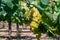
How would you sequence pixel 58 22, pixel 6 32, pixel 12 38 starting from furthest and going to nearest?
pixel 6 32, pixel 12 38, pixel 58 22

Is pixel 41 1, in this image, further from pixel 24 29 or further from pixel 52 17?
pixel 24 29

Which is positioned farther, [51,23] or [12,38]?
[12,38]

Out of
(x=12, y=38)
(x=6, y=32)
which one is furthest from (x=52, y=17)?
(x=6, y=32)

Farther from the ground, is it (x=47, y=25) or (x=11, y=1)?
(x=11, y=1)

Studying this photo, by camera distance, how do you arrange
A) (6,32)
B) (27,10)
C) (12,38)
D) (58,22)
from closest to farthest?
(58,22) < (27,10) < (12,38) < (6,32)

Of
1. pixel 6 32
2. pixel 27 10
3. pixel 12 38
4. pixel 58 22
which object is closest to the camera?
pixel 58 22

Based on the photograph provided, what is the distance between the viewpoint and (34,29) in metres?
1.11

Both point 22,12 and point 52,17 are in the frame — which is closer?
point 52,17

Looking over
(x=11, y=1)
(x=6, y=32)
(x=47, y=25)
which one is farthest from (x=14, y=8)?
(x=6, y=32)

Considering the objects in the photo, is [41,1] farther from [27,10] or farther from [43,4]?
[27,10]

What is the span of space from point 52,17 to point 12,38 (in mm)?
3143

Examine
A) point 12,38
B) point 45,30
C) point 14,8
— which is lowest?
point 12,38

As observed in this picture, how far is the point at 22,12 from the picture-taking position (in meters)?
1.27

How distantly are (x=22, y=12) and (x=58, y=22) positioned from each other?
26 centimetres
